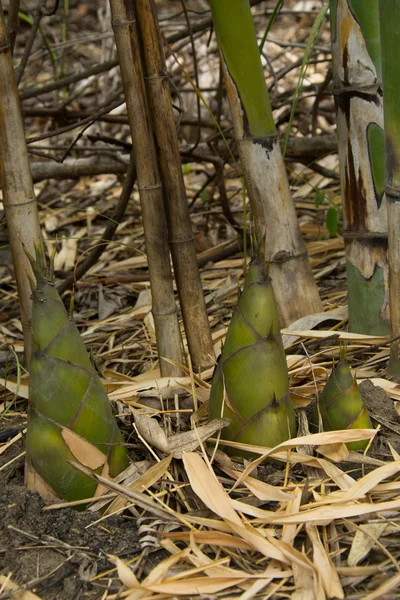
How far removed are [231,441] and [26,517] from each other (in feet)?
1.12

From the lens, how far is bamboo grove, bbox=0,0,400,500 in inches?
44.0

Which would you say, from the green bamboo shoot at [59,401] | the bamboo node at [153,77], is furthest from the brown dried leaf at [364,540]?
the bamboo node at [153,77]

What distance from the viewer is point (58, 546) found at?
1.05 m

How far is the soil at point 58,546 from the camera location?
39.0 inches

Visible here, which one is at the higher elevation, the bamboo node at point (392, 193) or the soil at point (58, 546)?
the bamboo node at point (392, 193)

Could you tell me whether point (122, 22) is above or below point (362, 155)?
above

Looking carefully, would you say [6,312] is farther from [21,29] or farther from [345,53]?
[21,29]

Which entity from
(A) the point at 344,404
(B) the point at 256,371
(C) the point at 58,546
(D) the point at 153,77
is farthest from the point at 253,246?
(C) the point at 58,546

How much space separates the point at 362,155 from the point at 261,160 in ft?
0.70

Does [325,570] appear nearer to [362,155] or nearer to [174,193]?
[174,193]

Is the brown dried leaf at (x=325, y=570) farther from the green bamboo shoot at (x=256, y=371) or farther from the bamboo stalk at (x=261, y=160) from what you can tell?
the bamboo stalk at (x=261, y=160)

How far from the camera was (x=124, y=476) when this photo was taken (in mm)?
1188

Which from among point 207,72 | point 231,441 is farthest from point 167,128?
point 207,72

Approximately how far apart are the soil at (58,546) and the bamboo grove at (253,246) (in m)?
0.05
